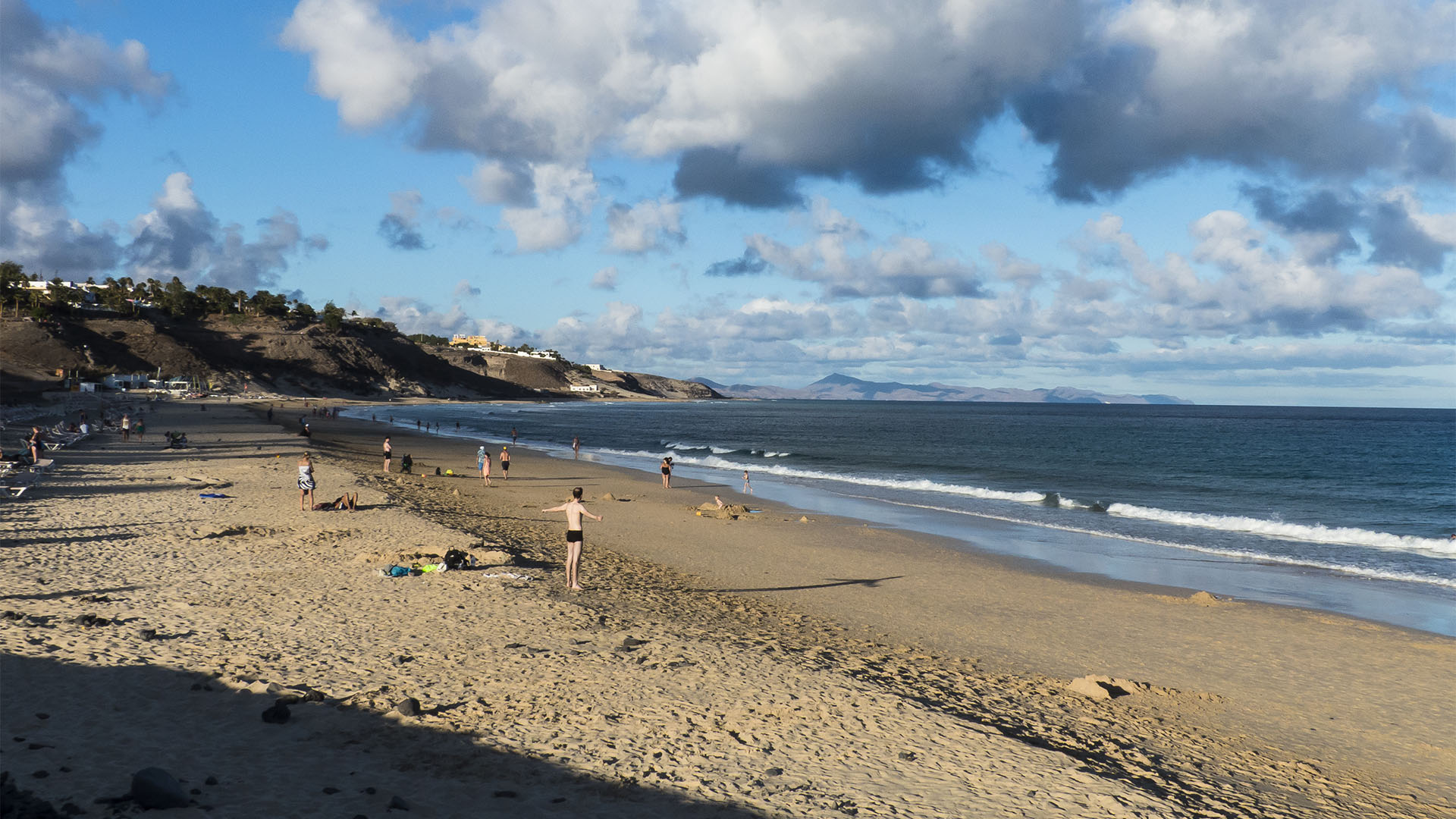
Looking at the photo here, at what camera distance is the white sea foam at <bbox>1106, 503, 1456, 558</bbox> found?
24.1 meters

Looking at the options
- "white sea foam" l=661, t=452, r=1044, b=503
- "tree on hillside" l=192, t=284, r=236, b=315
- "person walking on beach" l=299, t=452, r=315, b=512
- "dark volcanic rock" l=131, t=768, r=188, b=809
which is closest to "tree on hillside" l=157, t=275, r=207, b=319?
"tree on hillside" l=192, t=284, r=236, b=315

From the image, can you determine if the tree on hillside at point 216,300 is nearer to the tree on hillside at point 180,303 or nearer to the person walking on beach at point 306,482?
the tree on hillside at point 180,303

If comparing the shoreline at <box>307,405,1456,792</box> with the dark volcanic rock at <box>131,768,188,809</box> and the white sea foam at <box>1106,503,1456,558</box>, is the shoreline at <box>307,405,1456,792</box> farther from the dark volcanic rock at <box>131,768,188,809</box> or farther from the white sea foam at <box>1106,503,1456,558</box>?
the white sea foam at <box>1106,503,1456,558</box>

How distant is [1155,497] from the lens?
115 feet

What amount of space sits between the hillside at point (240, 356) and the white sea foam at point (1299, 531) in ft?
297

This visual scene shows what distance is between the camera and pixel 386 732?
7312mm

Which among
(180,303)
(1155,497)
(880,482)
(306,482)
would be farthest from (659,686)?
(180,303)

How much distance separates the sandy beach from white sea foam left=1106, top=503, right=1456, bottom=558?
12.6 metres

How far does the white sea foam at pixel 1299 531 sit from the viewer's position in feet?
79.2

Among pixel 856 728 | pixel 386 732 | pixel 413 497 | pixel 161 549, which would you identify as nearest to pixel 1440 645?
pixel 856 728

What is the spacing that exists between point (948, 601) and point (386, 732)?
34.9 feet

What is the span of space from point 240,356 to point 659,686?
15618 cm

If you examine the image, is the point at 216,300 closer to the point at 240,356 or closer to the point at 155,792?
the point at 240,356

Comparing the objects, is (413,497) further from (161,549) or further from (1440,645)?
(1440,645)
